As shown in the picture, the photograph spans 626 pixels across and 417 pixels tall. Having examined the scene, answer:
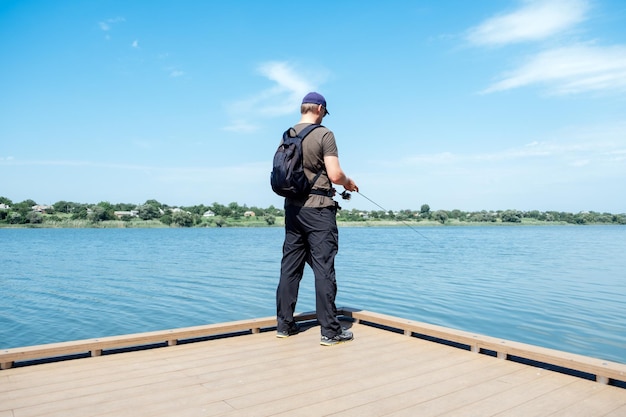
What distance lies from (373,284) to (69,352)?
14005mm

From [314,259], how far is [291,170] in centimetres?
78

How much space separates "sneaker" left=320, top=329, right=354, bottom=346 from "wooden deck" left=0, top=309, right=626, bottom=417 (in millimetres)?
68

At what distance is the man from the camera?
3953mm

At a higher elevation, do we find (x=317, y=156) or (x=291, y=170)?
(x=317, y=156)

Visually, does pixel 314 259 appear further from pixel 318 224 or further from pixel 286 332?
pixel 286 332

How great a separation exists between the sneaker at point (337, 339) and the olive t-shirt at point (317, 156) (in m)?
1.09

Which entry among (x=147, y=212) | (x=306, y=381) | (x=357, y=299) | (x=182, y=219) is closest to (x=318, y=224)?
(x=306, y=381)

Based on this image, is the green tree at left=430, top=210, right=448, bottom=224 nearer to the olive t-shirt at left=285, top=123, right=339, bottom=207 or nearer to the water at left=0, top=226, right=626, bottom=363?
the water at left=0, top=226, right=626, bottom=363

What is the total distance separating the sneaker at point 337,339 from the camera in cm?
390

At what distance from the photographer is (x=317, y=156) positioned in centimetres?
400

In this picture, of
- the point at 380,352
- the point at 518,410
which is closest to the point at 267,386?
the point at 380,352

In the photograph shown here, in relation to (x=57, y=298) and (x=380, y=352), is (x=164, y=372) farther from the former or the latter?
(x=57, y=298)

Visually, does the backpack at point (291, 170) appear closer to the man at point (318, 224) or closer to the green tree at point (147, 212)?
the man at point (318, 224)

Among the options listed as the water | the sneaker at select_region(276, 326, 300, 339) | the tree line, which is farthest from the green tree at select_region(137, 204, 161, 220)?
the sneaker at select_region(276, 326, 300, 339)
